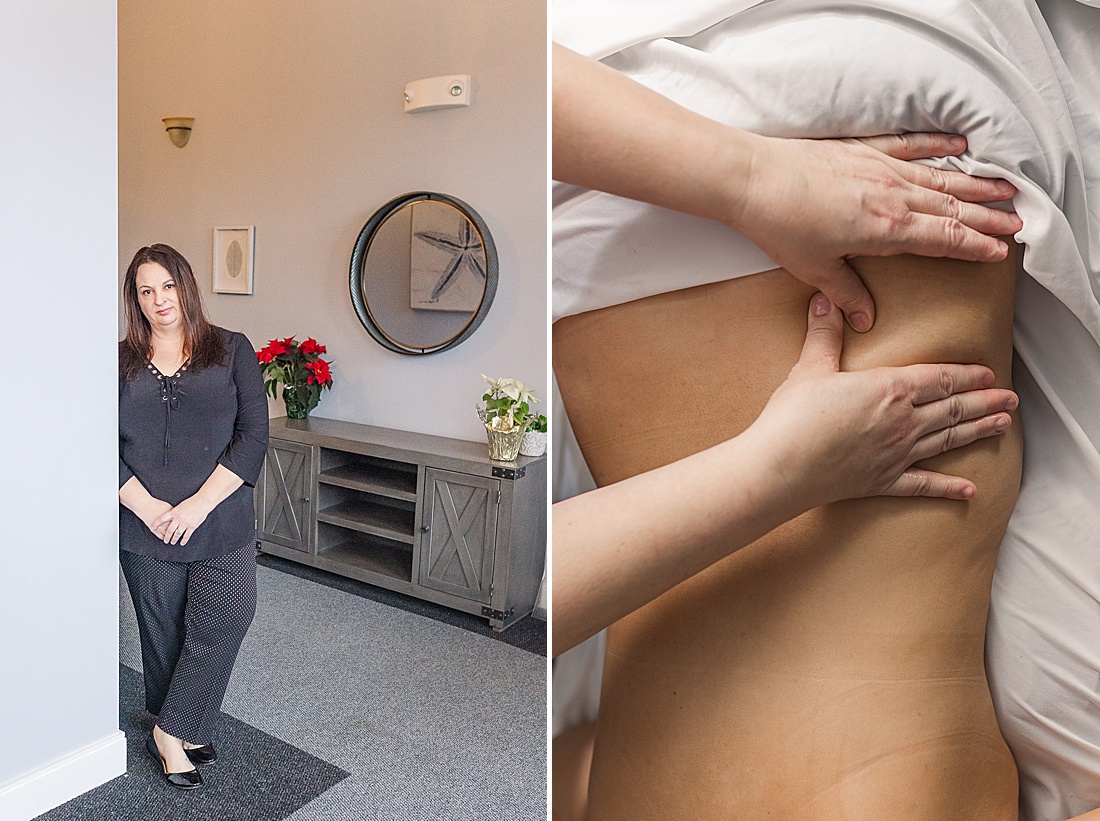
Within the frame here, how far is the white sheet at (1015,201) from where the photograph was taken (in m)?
0.16

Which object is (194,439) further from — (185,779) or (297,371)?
(297,371)

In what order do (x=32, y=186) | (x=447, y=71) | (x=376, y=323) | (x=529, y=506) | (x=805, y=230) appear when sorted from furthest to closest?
1. (x=376, y=323)
2. (x=447, y=71)
3. (x=529, y=506)
4. (x=32, y=186)
5. (x=805, y=230)

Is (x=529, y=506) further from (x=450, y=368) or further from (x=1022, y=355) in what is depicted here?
(x=1022, y=355)

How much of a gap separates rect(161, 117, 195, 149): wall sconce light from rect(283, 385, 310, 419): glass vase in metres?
0.86

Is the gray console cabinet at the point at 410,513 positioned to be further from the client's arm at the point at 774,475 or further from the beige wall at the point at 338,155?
the client's arm at the point at 774,475

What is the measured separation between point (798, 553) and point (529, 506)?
1.79 metres

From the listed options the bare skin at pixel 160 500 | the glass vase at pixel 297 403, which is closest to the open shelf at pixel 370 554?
the glass vase at pixel 297 403

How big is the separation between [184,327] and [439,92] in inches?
36.1

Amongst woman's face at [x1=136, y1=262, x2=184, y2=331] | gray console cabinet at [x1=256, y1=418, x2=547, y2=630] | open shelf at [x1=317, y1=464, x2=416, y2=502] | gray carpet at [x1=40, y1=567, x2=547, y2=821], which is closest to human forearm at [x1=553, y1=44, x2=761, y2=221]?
gray carpet at [x1=40, y1=567, x2=547, y2=821]

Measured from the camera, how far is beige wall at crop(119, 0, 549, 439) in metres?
2.03

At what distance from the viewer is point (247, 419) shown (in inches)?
61.1

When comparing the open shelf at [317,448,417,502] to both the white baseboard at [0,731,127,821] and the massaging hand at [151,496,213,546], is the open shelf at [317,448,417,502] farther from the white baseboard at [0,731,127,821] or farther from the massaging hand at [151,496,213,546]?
the white baseboard at [0,731,127,821]

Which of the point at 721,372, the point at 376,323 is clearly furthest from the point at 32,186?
the point at 721,372

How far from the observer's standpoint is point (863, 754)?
177 mm
